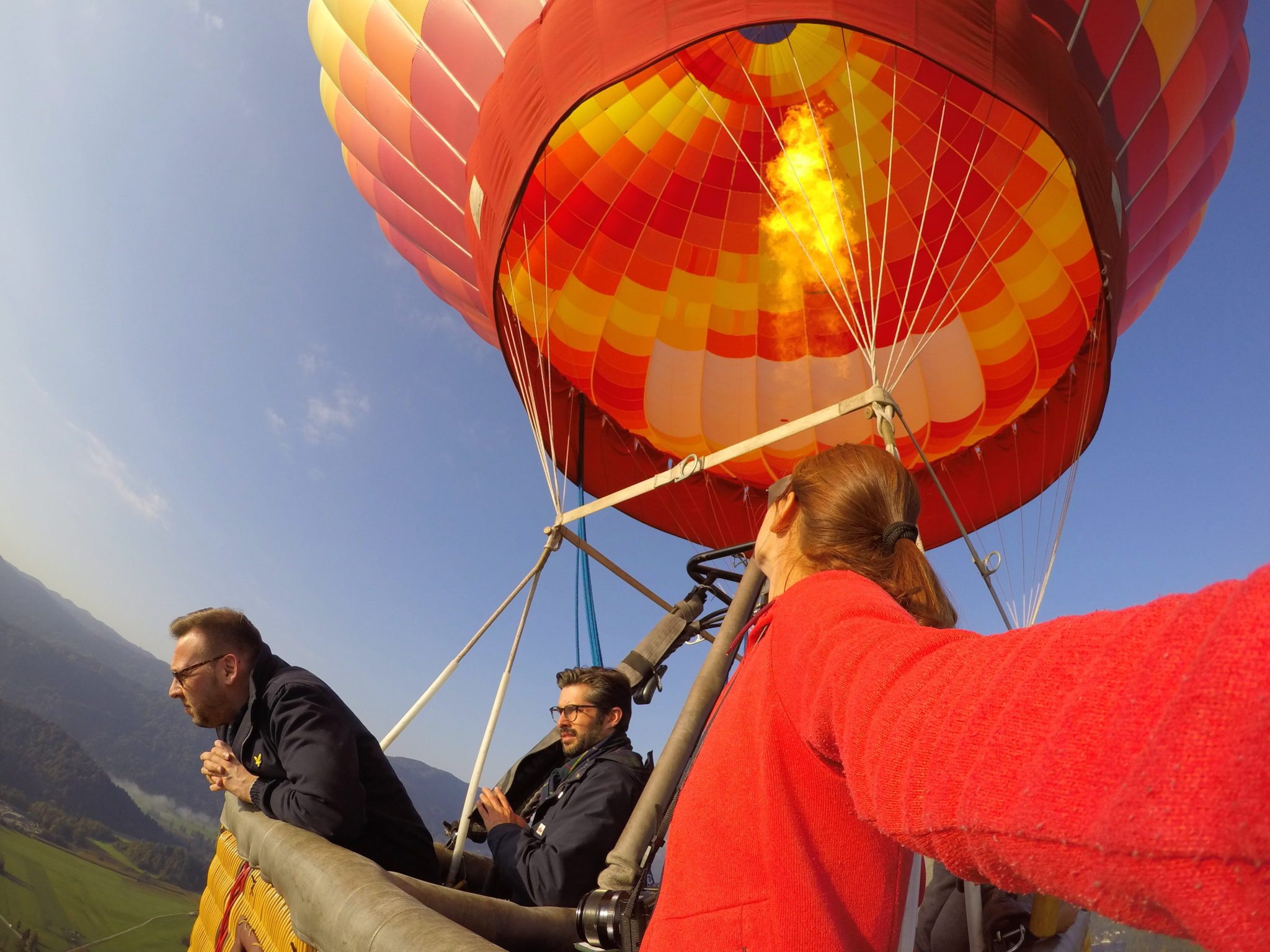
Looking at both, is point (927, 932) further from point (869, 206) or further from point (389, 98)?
point (389, 98)

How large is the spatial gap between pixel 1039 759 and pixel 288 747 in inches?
75.7

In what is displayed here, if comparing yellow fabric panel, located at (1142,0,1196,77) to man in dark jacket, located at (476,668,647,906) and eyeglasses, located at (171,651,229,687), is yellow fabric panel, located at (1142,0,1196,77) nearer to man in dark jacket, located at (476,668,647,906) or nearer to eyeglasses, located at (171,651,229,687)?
man in dark jacket, located at (476,668,647,906)

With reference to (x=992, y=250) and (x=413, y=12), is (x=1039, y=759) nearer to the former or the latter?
(x=413, y=12)

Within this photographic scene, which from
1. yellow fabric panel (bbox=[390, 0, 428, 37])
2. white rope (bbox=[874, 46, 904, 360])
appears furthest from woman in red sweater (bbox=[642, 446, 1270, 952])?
yellow fabric panel (bbox=[390, 0, 428, 37])

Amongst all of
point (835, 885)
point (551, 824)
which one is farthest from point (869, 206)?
point (835, 885)

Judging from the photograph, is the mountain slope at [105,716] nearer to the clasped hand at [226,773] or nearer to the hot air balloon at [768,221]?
the hot air balloon at [768,221]

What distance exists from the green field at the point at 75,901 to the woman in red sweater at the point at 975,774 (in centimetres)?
1560

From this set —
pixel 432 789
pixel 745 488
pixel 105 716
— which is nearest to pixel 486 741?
pixel 745 488

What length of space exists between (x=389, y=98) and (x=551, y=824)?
15.9ft

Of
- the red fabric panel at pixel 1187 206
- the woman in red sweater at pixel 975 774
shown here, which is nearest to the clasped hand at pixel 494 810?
the woman in red sweater at pixel 975 774

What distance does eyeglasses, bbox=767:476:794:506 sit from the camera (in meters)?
0.95

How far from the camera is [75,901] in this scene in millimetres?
17438

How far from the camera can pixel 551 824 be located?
81.1 inches

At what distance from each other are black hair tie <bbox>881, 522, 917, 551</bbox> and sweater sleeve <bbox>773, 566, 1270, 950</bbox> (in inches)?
14.9
